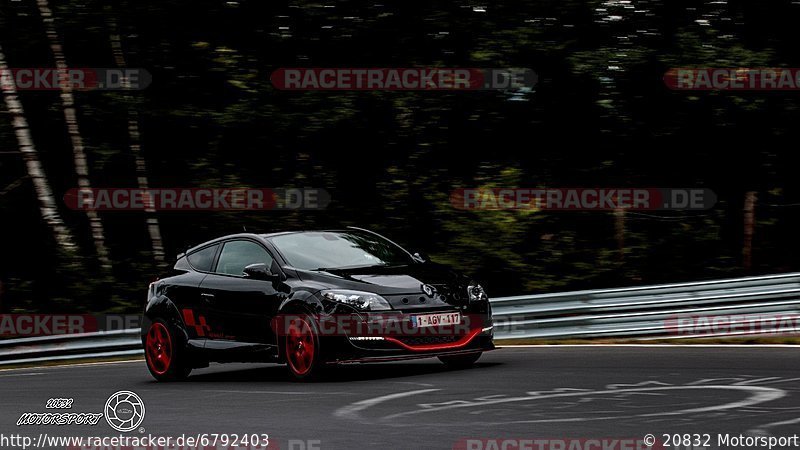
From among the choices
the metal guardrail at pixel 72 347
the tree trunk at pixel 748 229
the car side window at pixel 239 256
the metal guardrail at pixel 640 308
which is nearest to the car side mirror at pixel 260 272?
the car side window at pixel 239 256

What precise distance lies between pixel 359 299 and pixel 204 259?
247 cm

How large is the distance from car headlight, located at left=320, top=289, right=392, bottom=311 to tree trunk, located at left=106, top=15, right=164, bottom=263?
12.0 m

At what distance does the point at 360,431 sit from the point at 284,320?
3369 mm

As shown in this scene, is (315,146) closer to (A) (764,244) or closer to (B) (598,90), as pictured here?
(B) (598,90)

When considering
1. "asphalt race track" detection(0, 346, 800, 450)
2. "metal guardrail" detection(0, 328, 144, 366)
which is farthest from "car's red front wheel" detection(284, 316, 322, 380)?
"metal guardrail" detection(0, 328, 144, 366)

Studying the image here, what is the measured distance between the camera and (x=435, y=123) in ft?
73.6

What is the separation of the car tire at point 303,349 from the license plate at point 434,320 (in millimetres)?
898

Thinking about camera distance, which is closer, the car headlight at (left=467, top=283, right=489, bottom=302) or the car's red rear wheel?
the car headlight at (left=467, top=283, right=489, bottom=302)

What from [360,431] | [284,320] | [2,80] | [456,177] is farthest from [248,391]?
[2,80]

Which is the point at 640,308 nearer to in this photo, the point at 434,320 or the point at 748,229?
the point at 434,320

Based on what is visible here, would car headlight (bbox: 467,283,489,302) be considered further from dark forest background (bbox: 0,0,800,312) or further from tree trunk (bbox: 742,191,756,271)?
tree trunk (bbox: 742,191,756,271)

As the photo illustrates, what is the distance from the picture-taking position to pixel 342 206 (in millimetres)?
23016

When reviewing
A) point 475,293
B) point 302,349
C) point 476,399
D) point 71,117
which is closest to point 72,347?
point 71,117

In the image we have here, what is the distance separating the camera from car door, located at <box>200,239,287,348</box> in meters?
12.2
